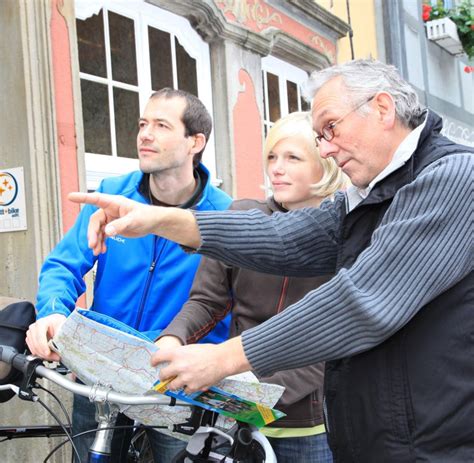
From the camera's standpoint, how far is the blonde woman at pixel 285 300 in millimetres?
2205

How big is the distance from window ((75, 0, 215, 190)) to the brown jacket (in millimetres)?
2925

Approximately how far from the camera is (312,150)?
8.00 feet

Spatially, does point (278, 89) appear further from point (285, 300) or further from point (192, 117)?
point (285, 300)

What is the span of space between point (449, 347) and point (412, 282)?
16 cm

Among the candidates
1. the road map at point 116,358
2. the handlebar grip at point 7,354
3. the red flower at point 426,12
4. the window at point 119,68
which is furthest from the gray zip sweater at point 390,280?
the red flower at point 426,12

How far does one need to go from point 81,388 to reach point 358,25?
28.2ft

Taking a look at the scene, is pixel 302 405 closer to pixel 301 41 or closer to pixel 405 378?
pixel 405 378

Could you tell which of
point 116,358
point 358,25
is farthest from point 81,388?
point 358,25

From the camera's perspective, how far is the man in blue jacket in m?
2.45

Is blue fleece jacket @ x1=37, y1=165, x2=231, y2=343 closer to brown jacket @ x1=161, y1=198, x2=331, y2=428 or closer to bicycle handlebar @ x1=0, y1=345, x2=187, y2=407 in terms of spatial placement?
brown jacket @ x1=161, y1=198, x2=331, y2=428

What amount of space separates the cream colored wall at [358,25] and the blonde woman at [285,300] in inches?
254

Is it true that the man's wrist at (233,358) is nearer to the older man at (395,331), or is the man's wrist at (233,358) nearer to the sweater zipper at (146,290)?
the older man at (395,331)

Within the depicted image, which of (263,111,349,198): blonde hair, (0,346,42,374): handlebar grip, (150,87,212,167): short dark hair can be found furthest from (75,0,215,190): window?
(0,346,42,374): handlebar grip

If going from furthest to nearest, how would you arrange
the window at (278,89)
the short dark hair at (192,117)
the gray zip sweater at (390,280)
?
the window at (278,89) < the short dark hair at (192,117) < the gray zip sweater at (390,280)
